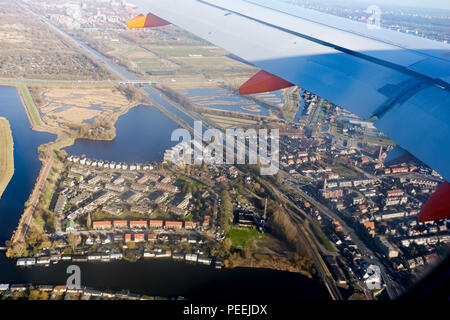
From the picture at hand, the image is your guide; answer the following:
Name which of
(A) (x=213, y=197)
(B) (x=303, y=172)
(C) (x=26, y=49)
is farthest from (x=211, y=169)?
(C) (x=26, y=49)

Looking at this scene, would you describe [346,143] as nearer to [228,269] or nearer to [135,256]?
[228,269]

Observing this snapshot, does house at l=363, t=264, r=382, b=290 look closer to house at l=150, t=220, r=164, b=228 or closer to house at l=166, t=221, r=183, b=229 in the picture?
house at l=166, t=221, r=183, b=229

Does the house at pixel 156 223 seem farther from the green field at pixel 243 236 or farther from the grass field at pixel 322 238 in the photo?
the grass field at pixel 322 238

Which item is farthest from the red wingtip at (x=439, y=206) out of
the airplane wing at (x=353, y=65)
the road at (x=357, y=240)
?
the road at (x=357, y=240)

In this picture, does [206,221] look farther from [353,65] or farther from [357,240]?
[353,65]

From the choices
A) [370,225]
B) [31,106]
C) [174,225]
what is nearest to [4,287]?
[174,225]

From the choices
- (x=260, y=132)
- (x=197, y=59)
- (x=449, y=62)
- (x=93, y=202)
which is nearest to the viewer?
(x=449, y=62)
